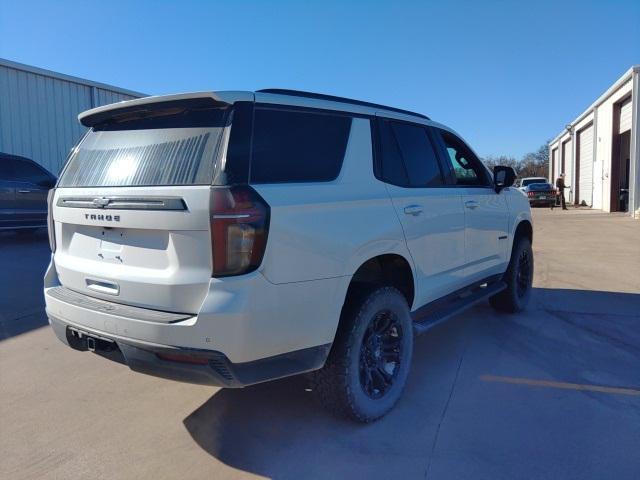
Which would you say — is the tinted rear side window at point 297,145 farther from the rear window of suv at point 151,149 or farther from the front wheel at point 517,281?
the front wheel at point 517,281

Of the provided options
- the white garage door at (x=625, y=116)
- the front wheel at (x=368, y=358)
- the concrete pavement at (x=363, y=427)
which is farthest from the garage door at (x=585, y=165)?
the front wheel at (x=368, y=358)

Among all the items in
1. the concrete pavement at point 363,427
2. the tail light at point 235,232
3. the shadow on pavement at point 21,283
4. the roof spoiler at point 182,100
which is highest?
the roof spoiler at point 182,100

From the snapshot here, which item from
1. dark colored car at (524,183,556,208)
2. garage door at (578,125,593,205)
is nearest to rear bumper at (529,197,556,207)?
dark colored car at (524,183,556,208)

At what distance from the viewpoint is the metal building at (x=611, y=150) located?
68.4 ft

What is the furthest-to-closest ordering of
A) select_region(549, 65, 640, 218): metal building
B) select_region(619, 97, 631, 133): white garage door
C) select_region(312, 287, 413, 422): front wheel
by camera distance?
select_region(619, 97, 631, 133): white garage door → select_region(549, 65, 640, 218): metal building → select_region(312, 287, 413, 422): front wheel

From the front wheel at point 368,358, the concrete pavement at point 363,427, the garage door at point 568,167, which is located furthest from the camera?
the garage door at point 568,167

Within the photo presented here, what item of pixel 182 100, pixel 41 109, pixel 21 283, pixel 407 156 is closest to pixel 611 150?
pixel 41 109

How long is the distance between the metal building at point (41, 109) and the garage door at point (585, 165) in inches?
1069

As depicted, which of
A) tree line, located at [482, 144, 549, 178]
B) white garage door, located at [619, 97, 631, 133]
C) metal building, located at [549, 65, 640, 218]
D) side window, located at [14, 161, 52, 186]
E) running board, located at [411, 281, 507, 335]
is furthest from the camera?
tree line, located at [482, 144, 549, 178]

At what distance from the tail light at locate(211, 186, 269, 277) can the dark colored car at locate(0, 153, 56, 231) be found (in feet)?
32.9

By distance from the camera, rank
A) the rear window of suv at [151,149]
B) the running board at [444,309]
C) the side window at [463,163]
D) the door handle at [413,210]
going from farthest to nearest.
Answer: the side window at [463,163]
the running board at [444,309]
the door handle at [413,210]
the rear window of suv at [151,149]

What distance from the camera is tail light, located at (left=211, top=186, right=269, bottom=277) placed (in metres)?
2.65

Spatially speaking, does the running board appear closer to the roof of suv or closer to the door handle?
the door handle

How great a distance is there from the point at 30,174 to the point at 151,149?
32.3 ft
